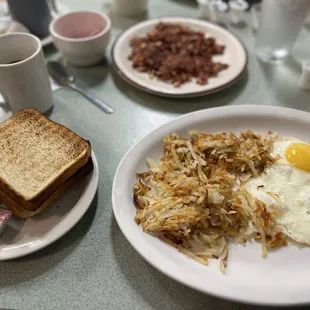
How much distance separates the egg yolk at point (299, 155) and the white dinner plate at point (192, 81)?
Result: 49 centimetres

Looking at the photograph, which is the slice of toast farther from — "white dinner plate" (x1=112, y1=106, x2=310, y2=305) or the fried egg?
the fried egg

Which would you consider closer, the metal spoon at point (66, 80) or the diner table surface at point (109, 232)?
the diner table surface at point (109, 232)

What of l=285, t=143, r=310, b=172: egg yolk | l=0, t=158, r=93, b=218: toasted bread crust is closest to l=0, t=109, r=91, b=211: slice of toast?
l=0, t=158, r=93, b=218: toasted bread crust

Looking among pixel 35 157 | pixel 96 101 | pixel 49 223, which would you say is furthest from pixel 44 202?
pixel 96 101

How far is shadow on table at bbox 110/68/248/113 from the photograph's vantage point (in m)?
1.67

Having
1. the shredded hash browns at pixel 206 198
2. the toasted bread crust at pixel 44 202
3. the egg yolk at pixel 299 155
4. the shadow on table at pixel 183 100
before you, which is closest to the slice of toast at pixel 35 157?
the toasted bread crust at pixel 44 202

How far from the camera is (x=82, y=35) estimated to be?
6.36 feet

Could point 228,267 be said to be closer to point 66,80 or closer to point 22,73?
point 22,73

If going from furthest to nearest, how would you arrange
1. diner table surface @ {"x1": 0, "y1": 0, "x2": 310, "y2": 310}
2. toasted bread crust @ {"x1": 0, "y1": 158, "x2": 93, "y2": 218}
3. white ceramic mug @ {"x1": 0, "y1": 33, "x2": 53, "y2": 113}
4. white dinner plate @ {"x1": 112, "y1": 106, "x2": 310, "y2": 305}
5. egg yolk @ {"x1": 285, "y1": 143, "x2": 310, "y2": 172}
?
white ceramic mug @ {"x1": 0, "y1": 33, "x2": 53, "y2": 113}, egg yolk @ {"x1": 285, "y1": 143, "x2": 310, "y2": 172}, toasted bread crust @ {"x1": 0, "y1": 158, "x2": 93, "y2": 218}, diner table surface @ {"x1": 0, "y1": 0, "x2": 310, "y2": 310}, white dinner plate @ {"x1": 112, "y1": 106, "x2": 310, "y2": 305}

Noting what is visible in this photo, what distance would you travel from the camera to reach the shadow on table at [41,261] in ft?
3.59

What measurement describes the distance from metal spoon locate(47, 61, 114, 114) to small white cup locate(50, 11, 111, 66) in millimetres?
75

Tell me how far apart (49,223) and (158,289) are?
410 millimetres

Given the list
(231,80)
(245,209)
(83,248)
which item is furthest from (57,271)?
(231,80)

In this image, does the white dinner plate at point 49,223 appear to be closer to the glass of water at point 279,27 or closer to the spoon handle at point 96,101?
the spoon handle at point 96,101
